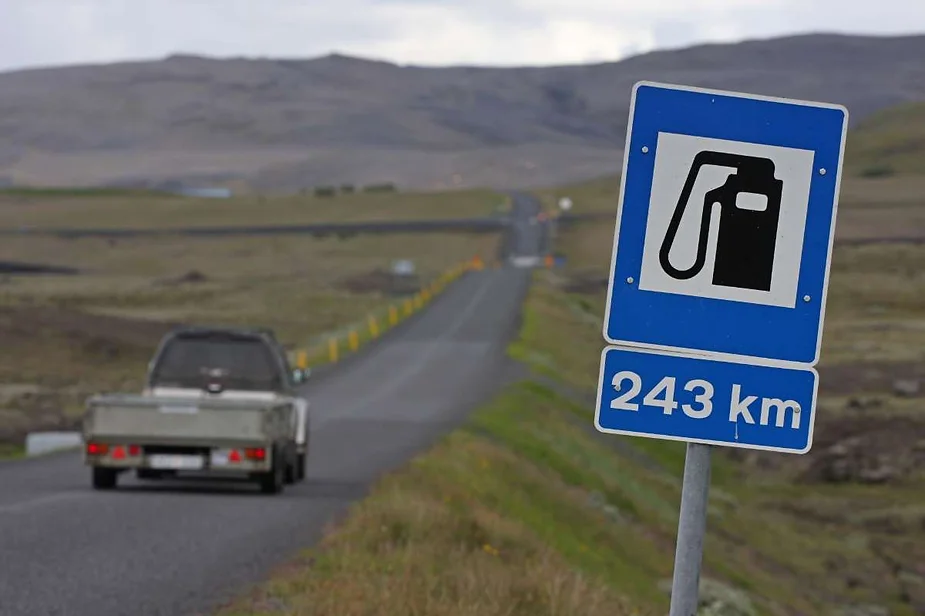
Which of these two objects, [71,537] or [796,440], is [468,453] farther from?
[796,440]

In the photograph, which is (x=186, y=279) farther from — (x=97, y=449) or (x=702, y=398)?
(x=702, y=398)

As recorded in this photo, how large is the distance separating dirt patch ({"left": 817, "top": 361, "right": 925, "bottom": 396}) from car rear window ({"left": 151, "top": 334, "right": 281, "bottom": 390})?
1194 inches

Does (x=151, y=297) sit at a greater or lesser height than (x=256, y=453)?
lesser

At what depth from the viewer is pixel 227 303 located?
77812 millimetres

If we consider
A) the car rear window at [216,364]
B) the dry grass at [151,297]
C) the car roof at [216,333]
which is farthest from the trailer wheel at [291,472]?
the dry grass at [151,297]

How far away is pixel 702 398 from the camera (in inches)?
200

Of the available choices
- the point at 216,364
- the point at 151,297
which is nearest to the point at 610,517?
the point at 216,364

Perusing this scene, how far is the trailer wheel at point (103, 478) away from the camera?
63.6 ft

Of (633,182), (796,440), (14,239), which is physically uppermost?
(633,182)

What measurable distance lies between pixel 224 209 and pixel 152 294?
7041 cm

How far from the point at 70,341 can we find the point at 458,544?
1605 inches

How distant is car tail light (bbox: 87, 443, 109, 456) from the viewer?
19.0 meters

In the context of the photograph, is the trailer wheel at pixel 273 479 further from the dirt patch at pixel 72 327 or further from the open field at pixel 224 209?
the open field at pixel 224 209

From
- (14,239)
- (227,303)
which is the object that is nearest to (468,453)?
(227,303)
